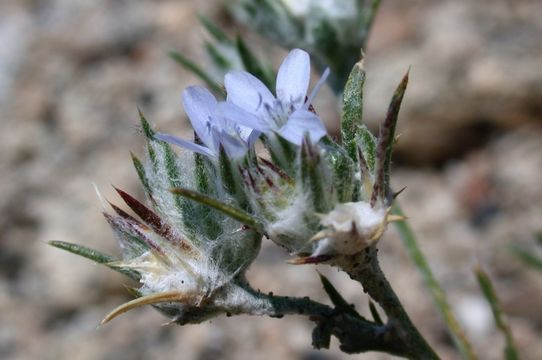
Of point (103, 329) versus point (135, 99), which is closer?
point (103, 329)

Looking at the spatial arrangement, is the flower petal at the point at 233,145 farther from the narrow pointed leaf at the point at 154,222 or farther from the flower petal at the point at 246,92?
the narrow pointed leaf at the point at 154,222

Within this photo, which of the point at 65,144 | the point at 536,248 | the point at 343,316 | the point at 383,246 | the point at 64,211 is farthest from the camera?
the point at 65,144

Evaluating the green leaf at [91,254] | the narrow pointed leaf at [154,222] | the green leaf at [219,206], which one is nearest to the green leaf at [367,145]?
the green leaf at [219,206]

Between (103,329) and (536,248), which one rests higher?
(536,248)

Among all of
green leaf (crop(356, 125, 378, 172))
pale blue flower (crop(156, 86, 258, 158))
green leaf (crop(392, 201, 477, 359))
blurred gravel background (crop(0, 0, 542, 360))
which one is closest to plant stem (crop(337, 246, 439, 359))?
green leaf (crop(356, 125, 378, 172))

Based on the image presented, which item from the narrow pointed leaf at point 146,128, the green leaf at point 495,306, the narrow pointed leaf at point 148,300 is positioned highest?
the narrow pointed leaf at point 146,128

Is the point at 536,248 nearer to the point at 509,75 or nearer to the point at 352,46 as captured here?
the point at 509,75

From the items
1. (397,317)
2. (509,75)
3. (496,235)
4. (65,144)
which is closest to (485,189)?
(496,235)
